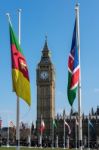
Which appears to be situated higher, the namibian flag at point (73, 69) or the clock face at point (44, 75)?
the clock face at point (44, 75)

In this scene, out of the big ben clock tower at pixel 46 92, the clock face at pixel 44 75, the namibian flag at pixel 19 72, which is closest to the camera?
the namibian flag at pixel 19 72

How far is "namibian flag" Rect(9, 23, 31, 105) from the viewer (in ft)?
76.3

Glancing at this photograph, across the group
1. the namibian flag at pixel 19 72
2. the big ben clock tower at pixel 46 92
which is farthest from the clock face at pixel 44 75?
the namibian flag at pixel 19 72

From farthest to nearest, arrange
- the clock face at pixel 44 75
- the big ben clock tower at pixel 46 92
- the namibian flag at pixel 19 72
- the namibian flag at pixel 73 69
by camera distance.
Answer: the clock face at pixel 44 75, the big ben clock tower at pixel 46 92, the namibian flag at pixel 73 69, the namibian flag at pixel 19 72

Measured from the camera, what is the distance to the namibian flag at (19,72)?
23.3m

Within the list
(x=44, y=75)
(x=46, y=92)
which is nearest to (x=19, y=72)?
(x=44, y=75)

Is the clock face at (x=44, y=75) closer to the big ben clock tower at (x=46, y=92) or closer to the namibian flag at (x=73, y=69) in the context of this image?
the big ben clock tower at (x=46, y=92)

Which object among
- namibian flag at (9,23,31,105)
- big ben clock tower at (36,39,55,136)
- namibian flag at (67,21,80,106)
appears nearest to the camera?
namibian flag at (9,23,31,105)

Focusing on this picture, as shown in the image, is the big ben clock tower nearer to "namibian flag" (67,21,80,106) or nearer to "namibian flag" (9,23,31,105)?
"namibian flag" (67,21,80,106)

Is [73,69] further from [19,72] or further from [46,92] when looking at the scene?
[46,92]

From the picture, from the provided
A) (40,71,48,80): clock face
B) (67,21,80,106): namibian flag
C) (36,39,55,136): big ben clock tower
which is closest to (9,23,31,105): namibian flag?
(67,21,80,106): namibian flag

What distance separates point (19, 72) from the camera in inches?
933

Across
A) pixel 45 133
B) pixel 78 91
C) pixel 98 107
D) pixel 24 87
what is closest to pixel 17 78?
pixel 24 87

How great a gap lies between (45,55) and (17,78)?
132618 mm
